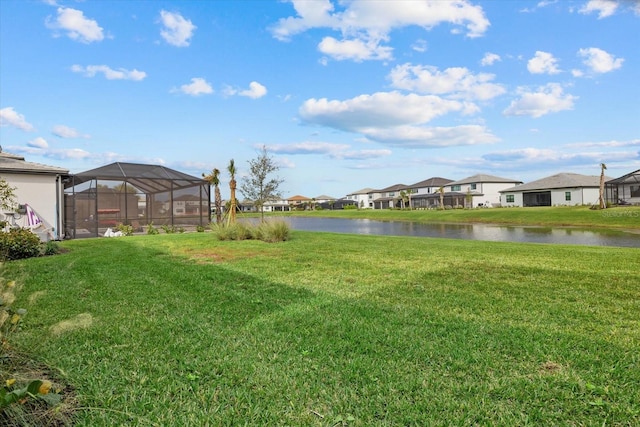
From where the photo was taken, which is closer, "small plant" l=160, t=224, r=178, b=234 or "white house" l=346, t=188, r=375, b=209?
"small plant" l=160, t=224, r=178, b=234

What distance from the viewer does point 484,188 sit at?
55.2 meters

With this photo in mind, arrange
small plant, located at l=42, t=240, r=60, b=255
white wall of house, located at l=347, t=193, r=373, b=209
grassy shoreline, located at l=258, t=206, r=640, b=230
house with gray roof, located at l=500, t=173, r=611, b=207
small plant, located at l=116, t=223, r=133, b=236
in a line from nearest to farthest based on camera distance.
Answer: small plant, located at l=42, t=240, r=60, b=255
small plant, located at l=116, t=223, r=133, b=236
grassy shoreline, located at l=258, t=206, r=640, b=230
house with gray roof, located at l=500, t=173, r=611, b=207
white wall of house, located at l=347, t=193, r=373, b=209

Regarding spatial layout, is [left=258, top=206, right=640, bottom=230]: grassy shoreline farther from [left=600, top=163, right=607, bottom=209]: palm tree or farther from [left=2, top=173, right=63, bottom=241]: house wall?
[left=2, top=173, right=63, bottom=241]: house wall

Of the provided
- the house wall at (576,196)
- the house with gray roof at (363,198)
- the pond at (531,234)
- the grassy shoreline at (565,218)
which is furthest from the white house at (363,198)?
the pond at (531,234)

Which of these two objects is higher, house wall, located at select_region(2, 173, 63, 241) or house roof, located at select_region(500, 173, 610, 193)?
house roof, located at select_region(500, 173, 610, 193)

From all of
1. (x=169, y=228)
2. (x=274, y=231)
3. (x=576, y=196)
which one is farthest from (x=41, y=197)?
(x=576, y=196)

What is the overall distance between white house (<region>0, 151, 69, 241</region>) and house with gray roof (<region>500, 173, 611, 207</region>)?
150 feet

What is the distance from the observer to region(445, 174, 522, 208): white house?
2133 inches

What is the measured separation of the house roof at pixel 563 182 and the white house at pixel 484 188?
6850 mm

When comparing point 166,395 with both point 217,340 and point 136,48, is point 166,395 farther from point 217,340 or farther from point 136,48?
point 136,48

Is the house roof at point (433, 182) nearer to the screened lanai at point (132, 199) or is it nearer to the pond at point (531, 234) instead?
the pond at point (531, 234)

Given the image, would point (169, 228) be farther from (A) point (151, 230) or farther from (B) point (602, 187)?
(B) point (602, 187)

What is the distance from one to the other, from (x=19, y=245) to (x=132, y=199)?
29.8 feet

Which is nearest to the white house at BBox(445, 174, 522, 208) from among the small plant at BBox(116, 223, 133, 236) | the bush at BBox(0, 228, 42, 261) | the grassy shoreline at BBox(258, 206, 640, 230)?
the grassy shoreline at BBox(258, 206, 640, 230)
